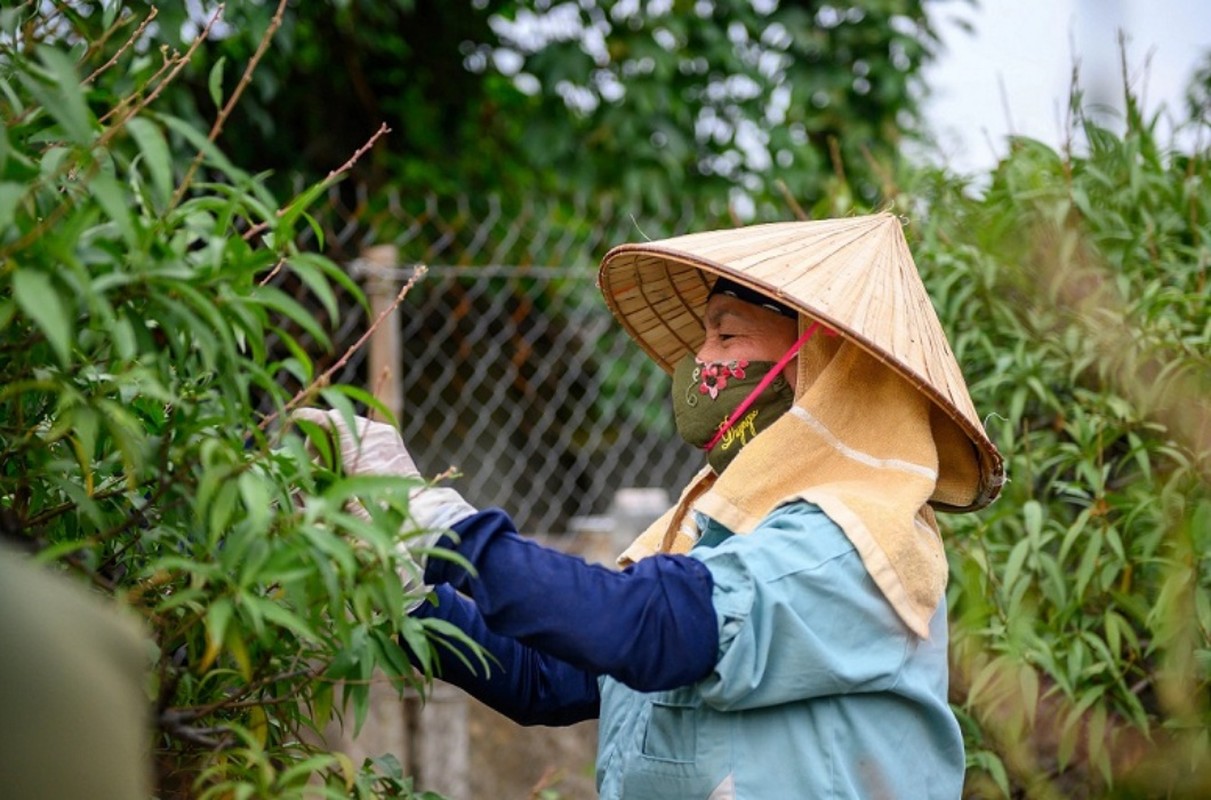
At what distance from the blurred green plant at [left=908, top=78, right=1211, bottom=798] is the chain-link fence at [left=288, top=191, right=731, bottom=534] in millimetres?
1565

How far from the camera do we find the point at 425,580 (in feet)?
6.01

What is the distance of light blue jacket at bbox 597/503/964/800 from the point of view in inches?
74.7

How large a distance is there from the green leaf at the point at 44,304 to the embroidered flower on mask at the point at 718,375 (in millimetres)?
1088

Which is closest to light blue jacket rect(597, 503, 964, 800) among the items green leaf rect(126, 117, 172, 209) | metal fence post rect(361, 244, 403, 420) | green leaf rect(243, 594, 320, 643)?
green leaf rect(243, 594, 320, 643)

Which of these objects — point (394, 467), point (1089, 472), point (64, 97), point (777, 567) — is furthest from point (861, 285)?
point (64, 97)

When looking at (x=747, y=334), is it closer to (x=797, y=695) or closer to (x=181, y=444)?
(x=797, y=695)

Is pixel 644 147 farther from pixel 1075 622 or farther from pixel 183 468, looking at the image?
pixel 183 468

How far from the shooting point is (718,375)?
2209mm

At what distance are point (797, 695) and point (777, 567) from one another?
0.54ft

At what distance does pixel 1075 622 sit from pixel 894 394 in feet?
3.11

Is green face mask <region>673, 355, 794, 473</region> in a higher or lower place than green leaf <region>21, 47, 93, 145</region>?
lower

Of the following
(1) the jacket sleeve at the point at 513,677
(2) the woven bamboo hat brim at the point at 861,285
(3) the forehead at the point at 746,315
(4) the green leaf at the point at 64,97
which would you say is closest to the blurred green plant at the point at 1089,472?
(2) the woven bamboo hat brim at the point at 861,285

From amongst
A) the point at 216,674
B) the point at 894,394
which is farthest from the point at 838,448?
the point at 216,674

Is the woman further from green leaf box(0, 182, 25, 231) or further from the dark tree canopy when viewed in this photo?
the dark tree canopy
